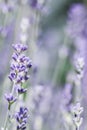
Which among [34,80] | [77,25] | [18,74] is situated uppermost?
Result: [77,25]

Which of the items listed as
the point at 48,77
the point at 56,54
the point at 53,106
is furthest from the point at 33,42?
the point at 56,54

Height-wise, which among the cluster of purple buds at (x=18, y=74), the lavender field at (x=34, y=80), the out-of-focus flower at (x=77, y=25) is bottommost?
the cluster of purple buds at (x=18, y=74)

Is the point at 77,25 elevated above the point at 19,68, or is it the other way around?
the point at 77,25

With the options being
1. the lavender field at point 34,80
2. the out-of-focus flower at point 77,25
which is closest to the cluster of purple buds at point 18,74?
the lavender field at point 34,80

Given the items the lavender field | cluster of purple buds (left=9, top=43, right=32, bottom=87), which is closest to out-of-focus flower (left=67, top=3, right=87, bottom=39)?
the lavender field

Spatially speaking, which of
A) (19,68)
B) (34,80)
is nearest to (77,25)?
(34,80)

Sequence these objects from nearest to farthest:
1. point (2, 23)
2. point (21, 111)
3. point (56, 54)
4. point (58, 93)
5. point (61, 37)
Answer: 1. point (21, 111)
2. point (2, 23)
3. point (58, 93)
4. point (56, 54)
5. point (61, 37)

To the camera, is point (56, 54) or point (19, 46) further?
point (56, 54)

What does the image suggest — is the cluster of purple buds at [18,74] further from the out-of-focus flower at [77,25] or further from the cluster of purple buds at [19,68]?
the out-of-focus flower at [77,25]

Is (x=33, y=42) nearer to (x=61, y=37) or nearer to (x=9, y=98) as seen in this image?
(x=9, y=98)

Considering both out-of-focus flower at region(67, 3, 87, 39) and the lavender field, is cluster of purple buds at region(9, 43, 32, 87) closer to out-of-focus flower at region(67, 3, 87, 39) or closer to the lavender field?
the lavender field

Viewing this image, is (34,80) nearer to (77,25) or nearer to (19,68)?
(77,25)
